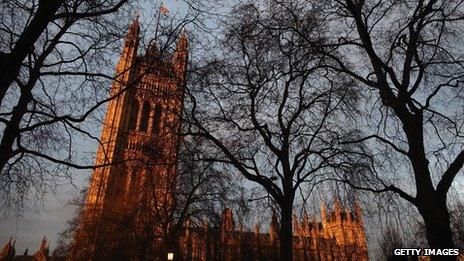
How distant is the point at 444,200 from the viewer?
19.7 ft

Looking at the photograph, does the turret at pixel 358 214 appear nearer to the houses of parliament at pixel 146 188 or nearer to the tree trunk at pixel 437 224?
the houses of parliament at pixel 146 188

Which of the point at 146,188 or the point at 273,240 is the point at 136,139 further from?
the point at 273,240

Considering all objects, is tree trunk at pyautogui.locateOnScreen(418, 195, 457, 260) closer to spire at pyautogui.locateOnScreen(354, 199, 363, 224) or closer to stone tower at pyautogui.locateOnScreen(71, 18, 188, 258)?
spire at pyautogui.locateOnScreen(354, 199, 363, 224)

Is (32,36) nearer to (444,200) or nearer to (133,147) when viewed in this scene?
(444,200)

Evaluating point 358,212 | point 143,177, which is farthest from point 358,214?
point 143,177

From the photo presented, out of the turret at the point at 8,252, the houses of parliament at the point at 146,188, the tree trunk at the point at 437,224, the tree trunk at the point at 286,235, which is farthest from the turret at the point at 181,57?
the turret at the point at 8,252

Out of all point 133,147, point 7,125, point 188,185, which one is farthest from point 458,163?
point 188,185

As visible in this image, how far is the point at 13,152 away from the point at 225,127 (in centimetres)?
652

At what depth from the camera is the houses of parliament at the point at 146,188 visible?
9477 mm

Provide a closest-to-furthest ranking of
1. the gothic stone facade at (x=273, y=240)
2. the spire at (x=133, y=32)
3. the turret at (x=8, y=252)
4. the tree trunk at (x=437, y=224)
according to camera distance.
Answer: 1. the tree trunk at (x=437, y=224)
2. the spire at (x=133, y=32)
3. the gothic stone facade at (x=273, y=240)
4. the turret at (x=8, y=252)

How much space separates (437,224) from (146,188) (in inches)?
693
